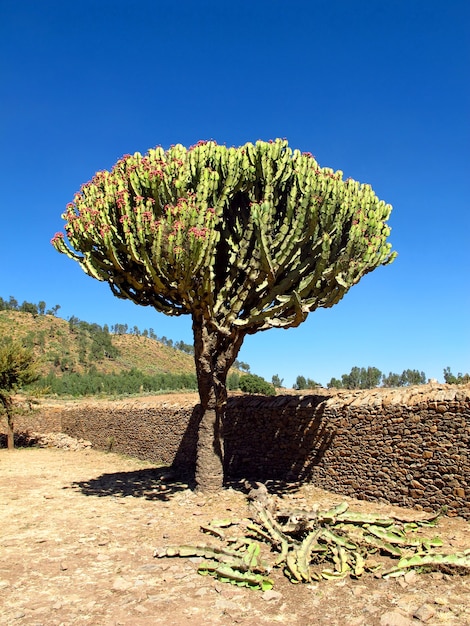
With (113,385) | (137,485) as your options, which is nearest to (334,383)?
(113,385)

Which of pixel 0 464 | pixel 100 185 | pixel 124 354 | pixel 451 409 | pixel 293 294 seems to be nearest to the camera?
pixel 451 409

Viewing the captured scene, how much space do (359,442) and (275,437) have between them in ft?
7.39

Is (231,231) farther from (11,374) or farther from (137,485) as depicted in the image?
(11,374)

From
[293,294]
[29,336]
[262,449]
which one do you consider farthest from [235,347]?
[29,336]

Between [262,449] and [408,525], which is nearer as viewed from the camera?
[408,525]

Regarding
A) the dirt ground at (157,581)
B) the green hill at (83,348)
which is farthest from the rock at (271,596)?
the green hill at (83,348)

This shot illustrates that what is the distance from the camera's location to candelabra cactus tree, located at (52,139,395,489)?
841 cm

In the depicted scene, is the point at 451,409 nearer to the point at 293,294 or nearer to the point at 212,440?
the point at 293,294

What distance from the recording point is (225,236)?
9.54 meters

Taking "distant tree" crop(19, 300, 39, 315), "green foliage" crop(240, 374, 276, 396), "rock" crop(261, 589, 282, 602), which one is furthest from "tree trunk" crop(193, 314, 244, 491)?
"distant tree" crop(19, 300, 39, 315)

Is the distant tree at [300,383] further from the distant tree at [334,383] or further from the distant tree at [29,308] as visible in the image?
the distant tree at [29,308]

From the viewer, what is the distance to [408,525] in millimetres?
7359

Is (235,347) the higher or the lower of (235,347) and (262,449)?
the higher

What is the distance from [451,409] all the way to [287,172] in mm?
5324
